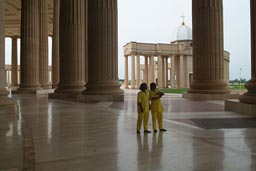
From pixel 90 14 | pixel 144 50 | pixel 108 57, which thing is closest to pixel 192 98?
pixel 108 57

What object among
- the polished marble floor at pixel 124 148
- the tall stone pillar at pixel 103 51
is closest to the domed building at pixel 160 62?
the tall stone pillar at pixel 103 51

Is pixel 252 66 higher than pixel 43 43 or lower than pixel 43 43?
lower

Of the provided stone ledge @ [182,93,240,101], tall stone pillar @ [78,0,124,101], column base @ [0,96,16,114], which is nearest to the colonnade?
tall stone pillar @ [78,0,124,101]

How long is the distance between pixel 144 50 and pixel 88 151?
6509 centimetres

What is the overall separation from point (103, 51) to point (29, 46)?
1697 centimetres

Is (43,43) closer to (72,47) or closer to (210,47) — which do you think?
(72,47)

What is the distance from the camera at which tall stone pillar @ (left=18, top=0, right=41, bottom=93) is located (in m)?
35.0

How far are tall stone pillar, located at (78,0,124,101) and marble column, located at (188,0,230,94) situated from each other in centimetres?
729

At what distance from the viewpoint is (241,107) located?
13852mm

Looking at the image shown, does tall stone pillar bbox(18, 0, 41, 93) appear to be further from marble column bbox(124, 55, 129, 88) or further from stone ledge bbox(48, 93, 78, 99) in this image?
marble column bbox(124, 55, 129, 88)

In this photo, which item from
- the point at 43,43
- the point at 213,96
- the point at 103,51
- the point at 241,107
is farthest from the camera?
the point at 43,43

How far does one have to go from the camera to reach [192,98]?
24484 millimetres

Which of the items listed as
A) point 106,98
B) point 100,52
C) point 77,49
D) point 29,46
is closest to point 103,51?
point 100,52

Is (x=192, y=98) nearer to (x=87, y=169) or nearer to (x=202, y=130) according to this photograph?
(x=202, y=130)
